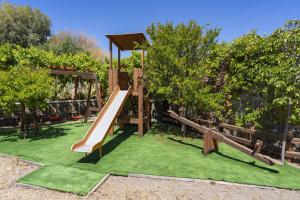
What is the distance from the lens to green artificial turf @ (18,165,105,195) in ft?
18.0

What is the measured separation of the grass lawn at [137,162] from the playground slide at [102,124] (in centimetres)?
35

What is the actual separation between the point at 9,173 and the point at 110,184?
2862mm

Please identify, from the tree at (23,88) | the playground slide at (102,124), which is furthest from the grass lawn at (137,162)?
the tree at (23,88)

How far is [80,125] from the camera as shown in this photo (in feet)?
42.5

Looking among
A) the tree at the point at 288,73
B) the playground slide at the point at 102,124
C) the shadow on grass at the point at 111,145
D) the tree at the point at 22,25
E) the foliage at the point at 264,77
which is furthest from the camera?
the tree at the point at 22,25

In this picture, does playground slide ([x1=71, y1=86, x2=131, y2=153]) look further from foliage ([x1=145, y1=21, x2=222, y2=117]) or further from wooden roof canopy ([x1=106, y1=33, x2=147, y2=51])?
wooden roof canopy ([x1=106, y1=33, x2=147, y2=51])

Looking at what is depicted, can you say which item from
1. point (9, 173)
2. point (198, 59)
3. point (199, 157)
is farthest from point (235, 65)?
point (9, 173)

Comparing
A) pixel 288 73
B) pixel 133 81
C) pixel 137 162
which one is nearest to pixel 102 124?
pixel 137 162

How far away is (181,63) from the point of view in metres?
9.48

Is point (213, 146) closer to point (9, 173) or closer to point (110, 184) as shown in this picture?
point (110, 184)

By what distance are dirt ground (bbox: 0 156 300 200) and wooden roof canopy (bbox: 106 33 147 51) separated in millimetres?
6650

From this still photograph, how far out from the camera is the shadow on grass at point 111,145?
7.40 meters

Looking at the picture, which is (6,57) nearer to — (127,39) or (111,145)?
(127,39)

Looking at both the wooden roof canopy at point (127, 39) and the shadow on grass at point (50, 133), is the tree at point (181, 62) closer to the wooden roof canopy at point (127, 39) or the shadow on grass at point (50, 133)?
the wooden roof canopy at point (127, 39)
